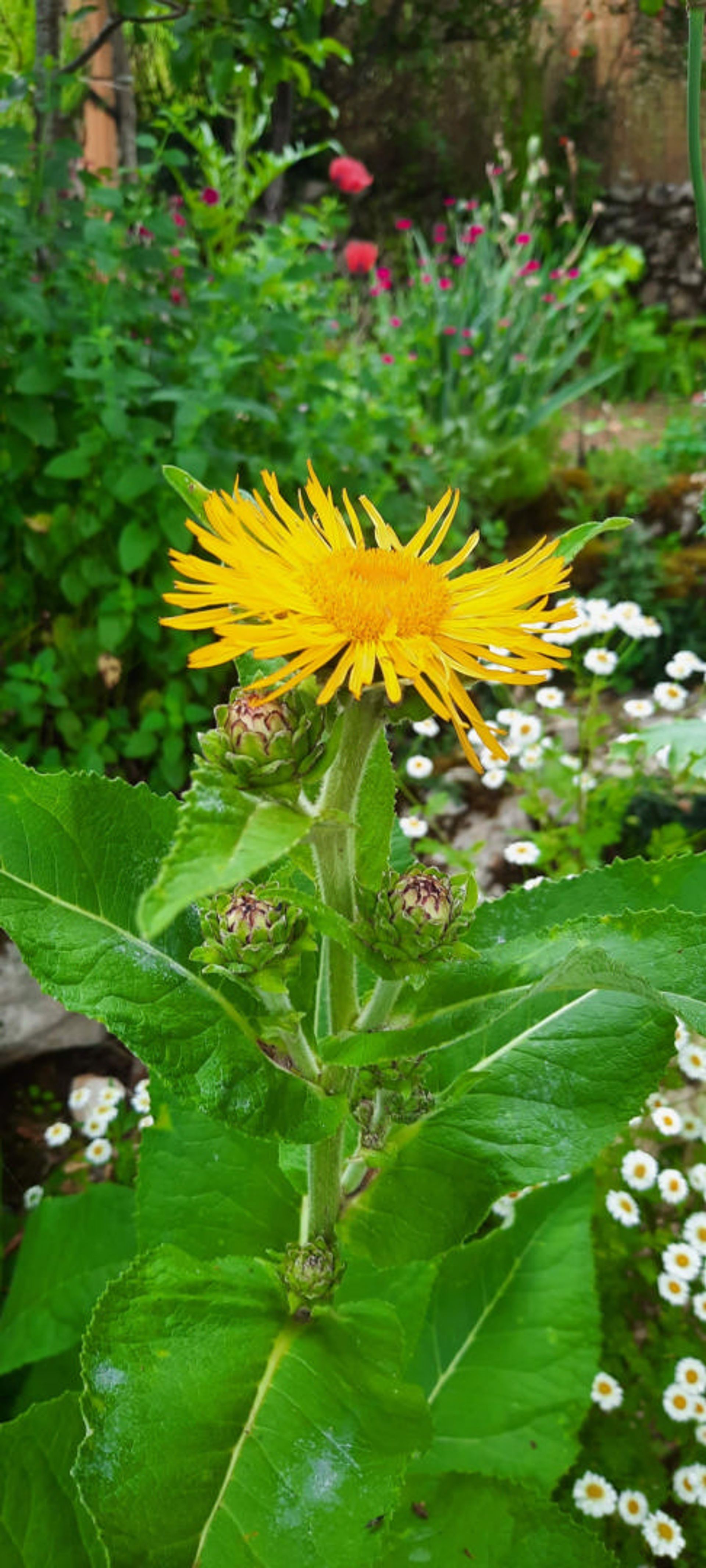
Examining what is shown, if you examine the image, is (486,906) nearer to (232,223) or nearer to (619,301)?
(232,223)

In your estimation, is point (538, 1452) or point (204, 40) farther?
point (204, 40)

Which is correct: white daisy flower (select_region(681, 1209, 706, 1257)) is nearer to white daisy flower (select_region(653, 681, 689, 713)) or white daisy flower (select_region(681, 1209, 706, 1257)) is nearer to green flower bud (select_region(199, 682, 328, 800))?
white daisy flower (select_region(653, 681, 689, 713))

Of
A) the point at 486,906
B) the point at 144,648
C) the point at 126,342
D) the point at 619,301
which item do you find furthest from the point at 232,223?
the point at 619,301

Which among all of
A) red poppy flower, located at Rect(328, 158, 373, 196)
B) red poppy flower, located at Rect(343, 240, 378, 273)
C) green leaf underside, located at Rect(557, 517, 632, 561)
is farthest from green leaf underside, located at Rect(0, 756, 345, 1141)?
red poppy flower, located at Rect(343, 240, 378, 273)

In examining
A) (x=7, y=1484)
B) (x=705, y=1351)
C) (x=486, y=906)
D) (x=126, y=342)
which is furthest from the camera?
(x=126, y=342)

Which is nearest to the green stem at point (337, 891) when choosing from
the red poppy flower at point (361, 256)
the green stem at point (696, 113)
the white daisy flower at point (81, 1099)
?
the green stem at point (696, 113)

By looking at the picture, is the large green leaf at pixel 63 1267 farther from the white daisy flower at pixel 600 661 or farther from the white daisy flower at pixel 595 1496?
the white daisy flower at pixel 600 661

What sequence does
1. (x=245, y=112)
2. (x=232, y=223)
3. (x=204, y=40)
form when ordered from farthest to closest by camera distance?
(x=245, y=112)
(x=232, y=223)
(x=204, y=40)
